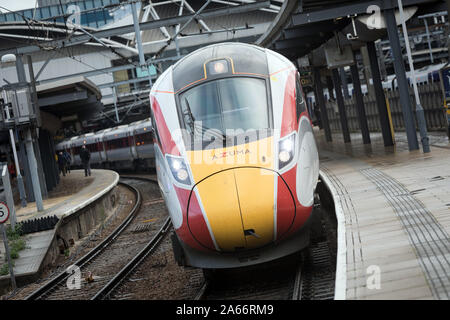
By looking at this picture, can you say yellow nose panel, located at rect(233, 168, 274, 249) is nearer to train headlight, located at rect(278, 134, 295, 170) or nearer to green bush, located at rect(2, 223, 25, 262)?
train headlight, located at rect(278, 134, 295, 170)

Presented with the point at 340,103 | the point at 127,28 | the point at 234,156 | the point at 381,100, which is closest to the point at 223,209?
the point at 234,156

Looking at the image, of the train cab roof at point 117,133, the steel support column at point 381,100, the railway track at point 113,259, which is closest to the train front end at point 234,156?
the railway track at point 113,259

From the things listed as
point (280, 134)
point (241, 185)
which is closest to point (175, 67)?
point (280, 134)

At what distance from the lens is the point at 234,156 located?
28.5ft

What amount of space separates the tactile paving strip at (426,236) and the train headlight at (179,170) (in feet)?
9.61

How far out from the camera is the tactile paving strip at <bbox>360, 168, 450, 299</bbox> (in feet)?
19.3

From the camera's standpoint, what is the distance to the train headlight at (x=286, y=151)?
870 centimetres

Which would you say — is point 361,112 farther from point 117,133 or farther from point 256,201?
point 117,133

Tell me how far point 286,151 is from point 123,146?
36.0 metres

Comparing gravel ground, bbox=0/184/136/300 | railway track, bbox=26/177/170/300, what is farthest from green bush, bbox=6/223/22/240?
railway track, bbox=26/177/170/300

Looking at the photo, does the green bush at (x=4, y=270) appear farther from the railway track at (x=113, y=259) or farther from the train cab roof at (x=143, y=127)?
the train cab roof at (x=143, y=127)
